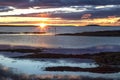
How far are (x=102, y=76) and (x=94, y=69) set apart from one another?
4.06 m

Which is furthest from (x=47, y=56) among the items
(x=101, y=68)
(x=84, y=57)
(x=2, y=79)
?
(x=2, y=79)

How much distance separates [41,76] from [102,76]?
4.94m

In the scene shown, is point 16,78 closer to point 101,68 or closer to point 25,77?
point 25,77

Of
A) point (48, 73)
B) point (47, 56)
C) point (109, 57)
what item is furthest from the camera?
point (47, 56)

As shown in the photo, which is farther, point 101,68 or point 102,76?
point 101,68

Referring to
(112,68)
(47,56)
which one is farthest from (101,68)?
(47,56)

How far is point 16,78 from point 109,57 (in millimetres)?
20169

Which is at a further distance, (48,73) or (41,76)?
(48,73)

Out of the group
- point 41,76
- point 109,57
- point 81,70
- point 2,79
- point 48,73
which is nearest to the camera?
point 2,79

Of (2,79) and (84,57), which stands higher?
(2,79)

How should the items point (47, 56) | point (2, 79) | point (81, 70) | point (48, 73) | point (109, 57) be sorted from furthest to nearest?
1. point (47, 56)
2. point (109, 57)
3. point (81, 70)
4. point (48, 73)
5. point (2, 79)

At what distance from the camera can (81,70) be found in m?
34.6

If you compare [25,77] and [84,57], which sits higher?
[25,77]

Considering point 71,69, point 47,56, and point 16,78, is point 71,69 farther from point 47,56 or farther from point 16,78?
point 47,56
